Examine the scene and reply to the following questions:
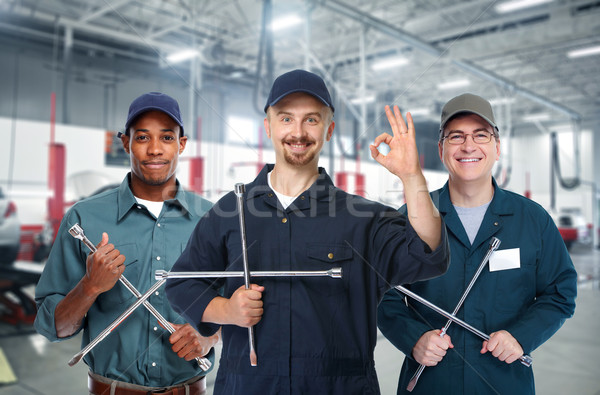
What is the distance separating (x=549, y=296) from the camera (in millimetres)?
1191

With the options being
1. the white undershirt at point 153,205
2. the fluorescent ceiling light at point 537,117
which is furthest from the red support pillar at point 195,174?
the fluorescent ceiling light at point 537,117

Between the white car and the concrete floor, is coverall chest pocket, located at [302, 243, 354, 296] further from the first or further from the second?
the white car

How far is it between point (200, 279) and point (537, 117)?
1333cm

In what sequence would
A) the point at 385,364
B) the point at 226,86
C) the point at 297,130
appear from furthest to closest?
the point at 226,86 < the point at 385,364 < the point at 297,130

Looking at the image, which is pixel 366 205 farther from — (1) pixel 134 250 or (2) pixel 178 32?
(2) pixel 178 32

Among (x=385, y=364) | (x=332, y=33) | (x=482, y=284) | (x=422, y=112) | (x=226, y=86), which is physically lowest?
(x=385, y=364)

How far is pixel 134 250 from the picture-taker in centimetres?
126

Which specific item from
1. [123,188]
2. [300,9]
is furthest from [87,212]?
[300,9]

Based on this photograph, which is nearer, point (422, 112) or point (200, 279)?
point (200, 279)

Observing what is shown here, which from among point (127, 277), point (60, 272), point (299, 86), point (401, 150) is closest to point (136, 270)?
point (127, 277)

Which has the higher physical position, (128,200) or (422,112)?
(422,112)

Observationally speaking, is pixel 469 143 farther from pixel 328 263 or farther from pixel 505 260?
pixel 328 263

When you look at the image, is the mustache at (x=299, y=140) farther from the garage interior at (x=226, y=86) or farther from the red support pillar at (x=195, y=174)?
the red support pillar at (x=195, y=174)

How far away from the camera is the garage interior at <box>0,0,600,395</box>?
144 inches
